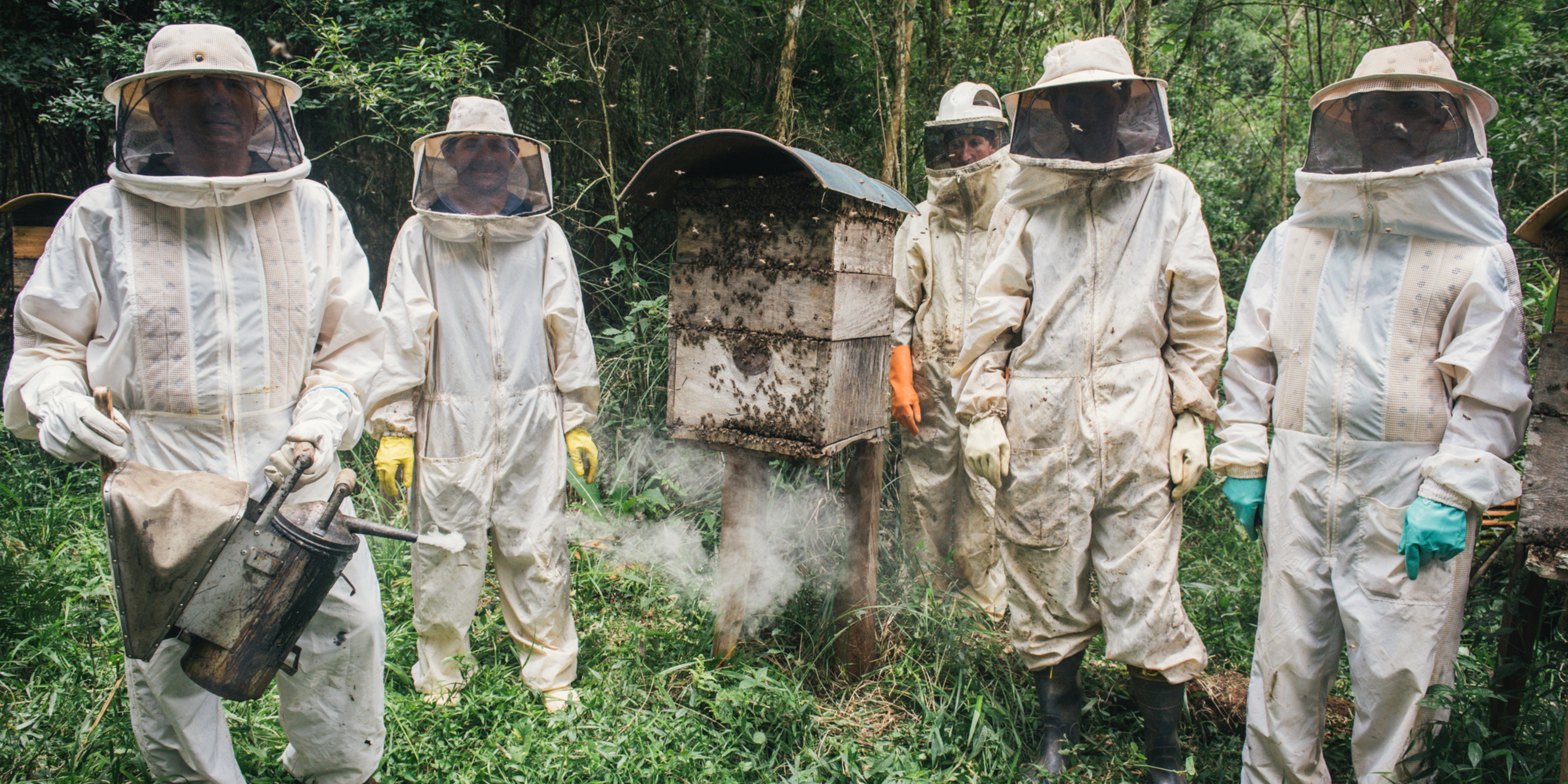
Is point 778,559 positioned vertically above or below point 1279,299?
below

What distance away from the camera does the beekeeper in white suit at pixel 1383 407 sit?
6.07 ft

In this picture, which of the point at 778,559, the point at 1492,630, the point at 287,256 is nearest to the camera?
the point at 287,256

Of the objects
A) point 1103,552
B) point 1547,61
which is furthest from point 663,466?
point 1547,61

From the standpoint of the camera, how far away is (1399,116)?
1972mm

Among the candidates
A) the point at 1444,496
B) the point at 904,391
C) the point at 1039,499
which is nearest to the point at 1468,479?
the point at 1444,496

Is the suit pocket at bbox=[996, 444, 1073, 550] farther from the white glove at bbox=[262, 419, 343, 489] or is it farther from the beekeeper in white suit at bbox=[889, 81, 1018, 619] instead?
the white glove at bbox=[262, 419, 343, 489]

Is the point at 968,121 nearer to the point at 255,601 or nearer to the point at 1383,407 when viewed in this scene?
the point at 1383,407

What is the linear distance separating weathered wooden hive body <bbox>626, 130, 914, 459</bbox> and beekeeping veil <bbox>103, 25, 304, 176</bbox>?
1.00 metres

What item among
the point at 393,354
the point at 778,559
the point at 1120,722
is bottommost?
the point at 1120,722

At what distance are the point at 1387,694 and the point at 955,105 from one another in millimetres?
2427

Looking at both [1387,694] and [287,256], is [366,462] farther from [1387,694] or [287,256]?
[1387,694]

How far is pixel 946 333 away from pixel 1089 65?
4.55 ft

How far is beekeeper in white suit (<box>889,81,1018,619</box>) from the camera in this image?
131 inches

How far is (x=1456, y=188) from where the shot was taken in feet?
6.13
